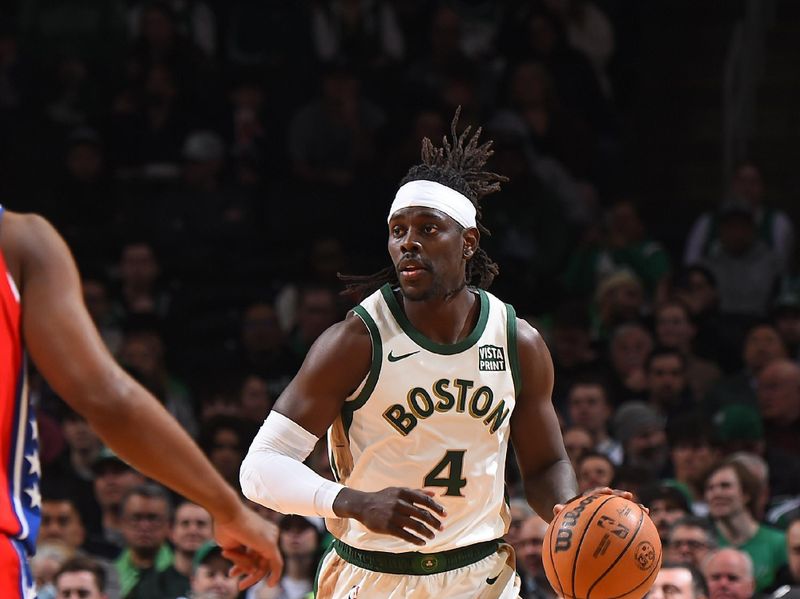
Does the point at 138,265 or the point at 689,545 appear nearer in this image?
the point at 689,545

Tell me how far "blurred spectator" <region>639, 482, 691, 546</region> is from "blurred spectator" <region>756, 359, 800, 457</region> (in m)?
1.46

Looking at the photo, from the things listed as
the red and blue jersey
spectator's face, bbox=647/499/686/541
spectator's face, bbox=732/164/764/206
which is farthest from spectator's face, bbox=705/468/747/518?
the red and blue jersey

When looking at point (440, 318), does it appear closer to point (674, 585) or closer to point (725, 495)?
point (674, 585)

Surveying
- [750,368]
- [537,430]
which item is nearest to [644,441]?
[750,368]

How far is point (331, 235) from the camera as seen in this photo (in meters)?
11.1

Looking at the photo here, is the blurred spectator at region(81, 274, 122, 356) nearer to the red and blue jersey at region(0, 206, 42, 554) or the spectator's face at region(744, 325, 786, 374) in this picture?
the spectator's face at region(744, 325, 786, 374)

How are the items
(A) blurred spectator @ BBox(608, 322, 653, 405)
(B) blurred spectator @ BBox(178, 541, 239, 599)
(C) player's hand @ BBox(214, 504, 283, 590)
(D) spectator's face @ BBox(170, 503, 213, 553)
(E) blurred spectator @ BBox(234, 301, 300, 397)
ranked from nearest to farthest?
(C) player's hand @ BBox(214, 504, 283, 590) → (B) blurred spectator @ BBox(178, 541, 239, 599) → (D) spectator's face @ BBox(170, 503, 213, 553) → (A) blurred spectator @ BBox(608, 322, 653, 405) → (E) blurred spectator @ BBox(234, 301, 300, 397)

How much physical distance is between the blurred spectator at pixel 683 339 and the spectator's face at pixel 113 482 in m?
3.51

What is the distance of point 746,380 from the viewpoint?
9547mm

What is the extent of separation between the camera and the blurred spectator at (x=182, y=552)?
26.2ft

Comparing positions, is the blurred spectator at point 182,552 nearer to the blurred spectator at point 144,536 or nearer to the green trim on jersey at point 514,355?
the blurred spectator at point 144,536

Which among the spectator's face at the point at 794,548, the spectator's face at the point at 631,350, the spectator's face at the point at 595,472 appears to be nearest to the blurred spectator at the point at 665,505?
the spectator's face at the point at 595,472

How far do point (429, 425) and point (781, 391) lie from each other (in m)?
5.23

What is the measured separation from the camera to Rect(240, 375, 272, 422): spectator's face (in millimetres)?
9617
